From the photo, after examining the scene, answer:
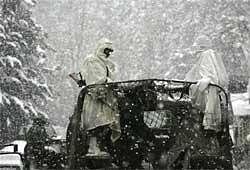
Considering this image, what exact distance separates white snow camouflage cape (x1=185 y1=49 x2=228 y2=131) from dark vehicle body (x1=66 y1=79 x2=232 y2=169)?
10 cm

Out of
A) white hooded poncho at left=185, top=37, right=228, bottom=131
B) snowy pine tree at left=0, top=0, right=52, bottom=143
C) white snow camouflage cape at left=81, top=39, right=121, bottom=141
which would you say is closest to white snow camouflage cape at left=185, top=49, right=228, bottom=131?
white hooded poncho at left=185, top=37, right=228, bottom=131

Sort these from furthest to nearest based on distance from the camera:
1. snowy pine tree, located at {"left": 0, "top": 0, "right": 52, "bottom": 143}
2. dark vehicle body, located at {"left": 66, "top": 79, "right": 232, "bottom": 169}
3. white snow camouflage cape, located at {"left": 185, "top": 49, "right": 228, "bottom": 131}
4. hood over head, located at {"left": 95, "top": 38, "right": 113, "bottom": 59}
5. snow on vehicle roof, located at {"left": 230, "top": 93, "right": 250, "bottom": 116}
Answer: snowy pine tree, located at {"left": 0, "top": 0, "right": 52, "bottom": 143} < snow on vehicle roof, located at {"left": 230, "top": 93, "right": 250, "bottom": 116} < hood over head, located at {"left": 95, "top": 38, "right": 113, "bottom": 59} < white snow camouflage cape, located at {"left": 185, "top": 49, "right": 228, "bottom": 131} < dark vehicle body, located at {"left": 66, "top": 79, "right": 232, "bottom": 169}

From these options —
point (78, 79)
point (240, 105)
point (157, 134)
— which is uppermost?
point (78, 79)

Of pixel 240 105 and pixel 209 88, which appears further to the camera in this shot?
pixel 240 105

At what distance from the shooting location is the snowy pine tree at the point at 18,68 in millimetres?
22469

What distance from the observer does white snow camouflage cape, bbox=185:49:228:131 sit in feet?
23.5

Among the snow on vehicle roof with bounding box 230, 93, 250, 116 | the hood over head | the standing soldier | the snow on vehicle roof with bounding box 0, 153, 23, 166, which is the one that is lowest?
the snow on vehicle roof with bounding box 0, 153, 23, 166

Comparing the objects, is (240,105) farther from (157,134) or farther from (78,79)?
(78,79)

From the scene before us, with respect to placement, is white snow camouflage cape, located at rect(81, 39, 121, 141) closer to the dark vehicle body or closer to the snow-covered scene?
the snow-covered scene

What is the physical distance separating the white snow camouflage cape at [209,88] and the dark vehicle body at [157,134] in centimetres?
10

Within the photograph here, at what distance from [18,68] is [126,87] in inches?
653

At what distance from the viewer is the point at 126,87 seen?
7.27 meters

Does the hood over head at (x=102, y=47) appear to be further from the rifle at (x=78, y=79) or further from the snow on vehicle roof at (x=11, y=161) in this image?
the snow on vehicle roof at (x=11, y=161)

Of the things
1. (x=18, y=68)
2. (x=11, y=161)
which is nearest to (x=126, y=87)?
(x=11, y=161)
